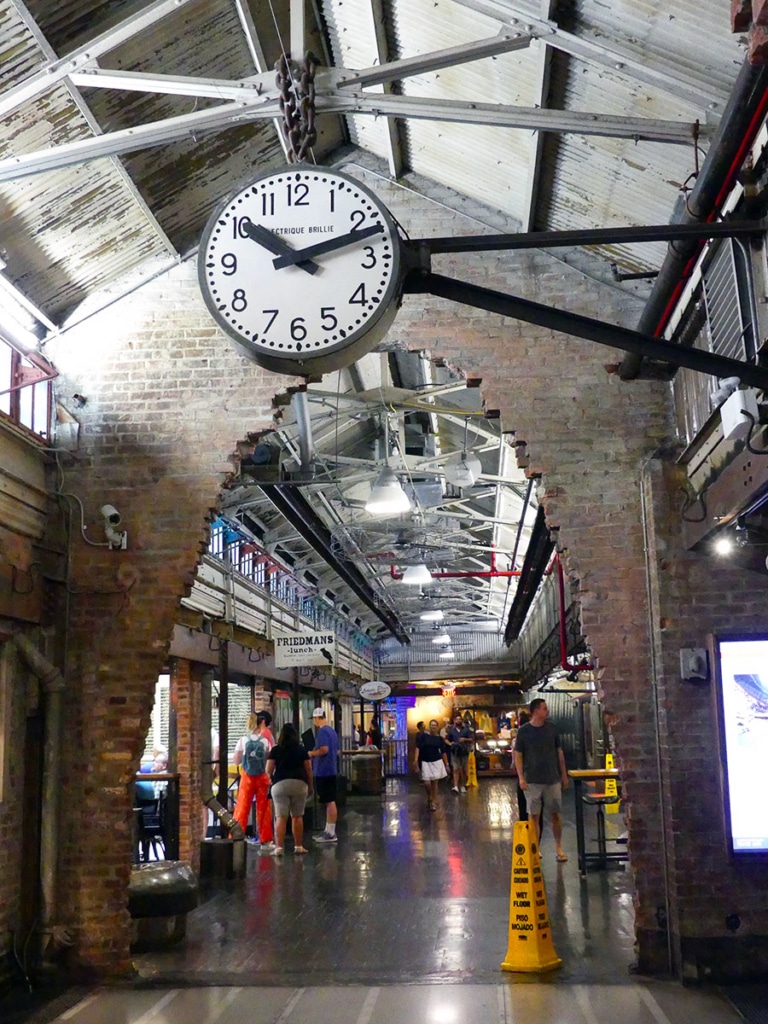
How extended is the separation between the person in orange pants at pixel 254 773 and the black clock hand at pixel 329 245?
10.2m

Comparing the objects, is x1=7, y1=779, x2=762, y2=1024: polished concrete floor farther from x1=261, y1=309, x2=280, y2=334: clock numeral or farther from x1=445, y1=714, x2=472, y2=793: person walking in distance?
x1=445, y1=714, x2=472, y2=793: person walking in distance

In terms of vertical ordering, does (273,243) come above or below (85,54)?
below

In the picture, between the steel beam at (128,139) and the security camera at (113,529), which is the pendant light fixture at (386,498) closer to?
the security camera at (113,529)

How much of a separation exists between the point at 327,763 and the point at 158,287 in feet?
27.5

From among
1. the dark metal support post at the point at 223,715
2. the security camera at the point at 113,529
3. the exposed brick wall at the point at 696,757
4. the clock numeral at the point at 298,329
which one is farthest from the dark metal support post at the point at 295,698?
the clock numeral at the point at 298,329

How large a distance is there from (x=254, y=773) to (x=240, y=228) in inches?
416

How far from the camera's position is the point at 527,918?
7.02 metres

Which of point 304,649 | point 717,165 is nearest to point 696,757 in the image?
point 717,165

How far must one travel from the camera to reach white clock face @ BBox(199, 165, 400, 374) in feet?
12.9

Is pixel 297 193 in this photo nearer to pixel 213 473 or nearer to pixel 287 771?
pixel 213 473

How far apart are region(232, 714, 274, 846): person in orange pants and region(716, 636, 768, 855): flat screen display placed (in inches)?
309

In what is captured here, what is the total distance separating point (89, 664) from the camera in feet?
25.9

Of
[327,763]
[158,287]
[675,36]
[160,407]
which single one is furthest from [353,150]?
[327,763]

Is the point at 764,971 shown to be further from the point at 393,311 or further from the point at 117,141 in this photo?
the point at 117,141
